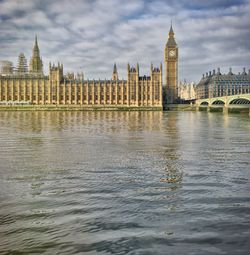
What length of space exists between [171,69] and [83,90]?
41.5m

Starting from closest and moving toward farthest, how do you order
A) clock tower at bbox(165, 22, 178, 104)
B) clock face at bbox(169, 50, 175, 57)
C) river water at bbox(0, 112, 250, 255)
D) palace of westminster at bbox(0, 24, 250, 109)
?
1. river water at bbox(0, 112, 250, 255)
2. palace of westminster at bbox(0, 24, 250, 109)
3. clock tower at bbox(165, 22, 178, 104)
4. clock face at bbox(169, 50, 175, 57)

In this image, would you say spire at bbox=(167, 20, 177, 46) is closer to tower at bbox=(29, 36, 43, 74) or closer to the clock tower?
the clock tower

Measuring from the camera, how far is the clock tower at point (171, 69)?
152 m

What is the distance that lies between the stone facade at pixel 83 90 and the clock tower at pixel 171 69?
1462cm

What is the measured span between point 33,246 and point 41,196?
10.4 feet

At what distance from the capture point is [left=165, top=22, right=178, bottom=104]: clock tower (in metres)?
152

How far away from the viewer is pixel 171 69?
15675 centimetres

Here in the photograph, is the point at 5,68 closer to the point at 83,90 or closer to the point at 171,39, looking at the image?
the point at 83,90

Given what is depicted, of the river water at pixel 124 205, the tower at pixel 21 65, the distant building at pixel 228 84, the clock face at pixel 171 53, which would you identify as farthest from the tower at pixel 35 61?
the river water at pixel 124 205

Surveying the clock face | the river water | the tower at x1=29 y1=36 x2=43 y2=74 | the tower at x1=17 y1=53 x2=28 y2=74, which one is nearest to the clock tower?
the clock face

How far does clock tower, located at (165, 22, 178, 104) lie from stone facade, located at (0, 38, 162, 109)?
48.0ft

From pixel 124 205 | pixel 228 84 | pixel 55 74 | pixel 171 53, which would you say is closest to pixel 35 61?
pixel 55 74

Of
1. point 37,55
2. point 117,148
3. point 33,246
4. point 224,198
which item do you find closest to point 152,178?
point 224,198

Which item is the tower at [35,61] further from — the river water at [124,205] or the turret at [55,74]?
the river water at [124,205]
